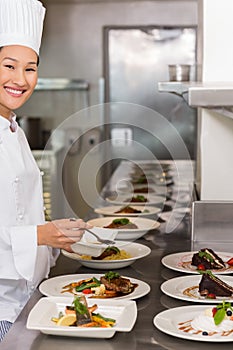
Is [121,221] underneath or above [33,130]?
underneath

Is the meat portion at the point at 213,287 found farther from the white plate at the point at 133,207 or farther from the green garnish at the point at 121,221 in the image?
the white plate at the point at 133,207

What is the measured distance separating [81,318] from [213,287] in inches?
16.9

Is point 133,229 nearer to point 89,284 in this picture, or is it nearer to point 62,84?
point 89,284

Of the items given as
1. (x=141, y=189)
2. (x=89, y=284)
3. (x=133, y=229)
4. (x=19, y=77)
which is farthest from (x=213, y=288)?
(x=141, y=189)

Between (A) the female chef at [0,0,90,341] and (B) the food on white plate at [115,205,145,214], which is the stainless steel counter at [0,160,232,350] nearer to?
(A) the female chef at [0,0,90,341]

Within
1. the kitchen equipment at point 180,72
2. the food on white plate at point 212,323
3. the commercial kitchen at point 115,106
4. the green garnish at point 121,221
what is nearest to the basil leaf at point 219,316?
the food on white plate at point 212,323

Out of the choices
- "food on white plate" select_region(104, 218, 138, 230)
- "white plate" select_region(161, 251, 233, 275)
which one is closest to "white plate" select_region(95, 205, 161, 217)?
"food on white plate" select_region(104, 218, 138, 230)

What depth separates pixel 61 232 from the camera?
74.3 inches

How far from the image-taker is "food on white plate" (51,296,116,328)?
1573 mm

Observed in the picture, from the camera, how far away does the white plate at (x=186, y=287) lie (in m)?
1.79

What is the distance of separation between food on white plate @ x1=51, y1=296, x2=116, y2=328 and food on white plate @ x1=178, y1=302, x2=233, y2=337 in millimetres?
180

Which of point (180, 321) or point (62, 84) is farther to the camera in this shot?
point (62, 84)

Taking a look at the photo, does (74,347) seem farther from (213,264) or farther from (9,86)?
(9,86)

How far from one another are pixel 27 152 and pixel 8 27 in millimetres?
426
